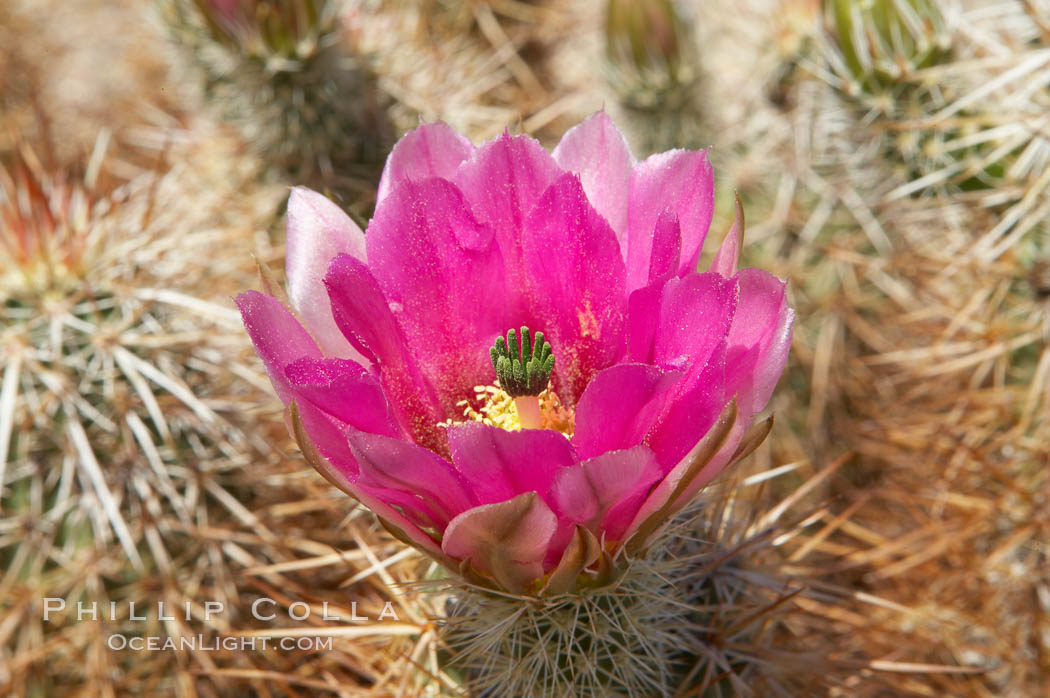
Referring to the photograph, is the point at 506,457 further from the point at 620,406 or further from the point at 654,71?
the point at 654,71

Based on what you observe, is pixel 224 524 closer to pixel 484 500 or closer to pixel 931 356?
pixel 484 500

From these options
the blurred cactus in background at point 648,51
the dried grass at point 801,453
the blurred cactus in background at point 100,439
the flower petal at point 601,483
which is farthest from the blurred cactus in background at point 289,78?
the flower petal at point 601,483

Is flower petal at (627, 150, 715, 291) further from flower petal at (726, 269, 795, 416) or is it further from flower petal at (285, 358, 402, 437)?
flower petal at (285, 358, 402, 437)

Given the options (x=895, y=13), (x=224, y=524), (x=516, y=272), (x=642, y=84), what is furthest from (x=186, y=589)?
(x=895, y=13)

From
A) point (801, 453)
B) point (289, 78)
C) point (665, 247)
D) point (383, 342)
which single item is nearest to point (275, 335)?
point (383, 342)

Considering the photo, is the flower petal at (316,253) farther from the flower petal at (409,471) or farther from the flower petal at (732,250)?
the flower petal at (732,250)

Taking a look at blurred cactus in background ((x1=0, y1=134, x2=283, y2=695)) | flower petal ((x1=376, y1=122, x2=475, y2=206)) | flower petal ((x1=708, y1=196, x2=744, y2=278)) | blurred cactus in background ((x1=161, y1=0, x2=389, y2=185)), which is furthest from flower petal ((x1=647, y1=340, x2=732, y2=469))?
blurred cactus in background ((x1=161, y1=0, x2=389, y2=185))
